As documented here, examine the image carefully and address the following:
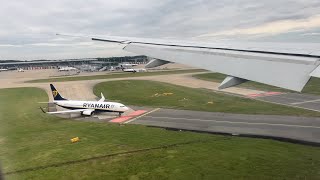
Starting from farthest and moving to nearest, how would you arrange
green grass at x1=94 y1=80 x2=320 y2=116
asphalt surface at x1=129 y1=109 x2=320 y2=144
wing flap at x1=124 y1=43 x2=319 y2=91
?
1. green grass at x1=94 y1=80 x2=320 y2=116
2. asphalt surface at x1=129 y1=109 x2=320 y2=144
3. wing flap at x1=124 y1=43 x2=319 y2=91

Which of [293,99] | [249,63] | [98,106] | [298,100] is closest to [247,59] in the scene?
[249,63]

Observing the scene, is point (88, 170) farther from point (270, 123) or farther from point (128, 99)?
point (128, 99)

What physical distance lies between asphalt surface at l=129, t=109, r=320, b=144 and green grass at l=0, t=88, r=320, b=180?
302 cm

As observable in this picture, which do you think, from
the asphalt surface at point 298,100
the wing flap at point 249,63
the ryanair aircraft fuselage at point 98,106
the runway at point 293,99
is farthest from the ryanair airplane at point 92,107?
the wing flap at point 249,63

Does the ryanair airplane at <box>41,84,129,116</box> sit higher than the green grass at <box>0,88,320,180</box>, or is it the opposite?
the ryanair airplane at <box>41,84,129,116</box>

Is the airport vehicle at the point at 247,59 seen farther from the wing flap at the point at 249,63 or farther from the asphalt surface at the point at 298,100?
the asphalt surface at the point at 298,100

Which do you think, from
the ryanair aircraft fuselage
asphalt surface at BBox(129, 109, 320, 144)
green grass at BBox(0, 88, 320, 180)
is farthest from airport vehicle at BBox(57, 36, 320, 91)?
the ryanair aircraft fuselage

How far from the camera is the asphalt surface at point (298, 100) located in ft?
185

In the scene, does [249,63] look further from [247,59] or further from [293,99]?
[293,99]

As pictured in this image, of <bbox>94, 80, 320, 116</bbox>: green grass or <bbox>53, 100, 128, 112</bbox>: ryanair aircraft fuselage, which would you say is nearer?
<bbox>53, 100, 128, 112</bbox>: ryanair aircraft fuselage

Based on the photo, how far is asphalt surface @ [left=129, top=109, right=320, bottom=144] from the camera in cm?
3762

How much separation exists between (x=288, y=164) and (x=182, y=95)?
42982 mm

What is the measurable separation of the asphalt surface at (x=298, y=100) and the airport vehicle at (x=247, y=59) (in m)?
43.8

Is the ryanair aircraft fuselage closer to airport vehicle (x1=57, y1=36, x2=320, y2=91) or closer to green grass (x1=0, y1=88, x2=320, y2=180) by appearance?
green grass (x1=0, y1=88, x2=320, y2=180)
